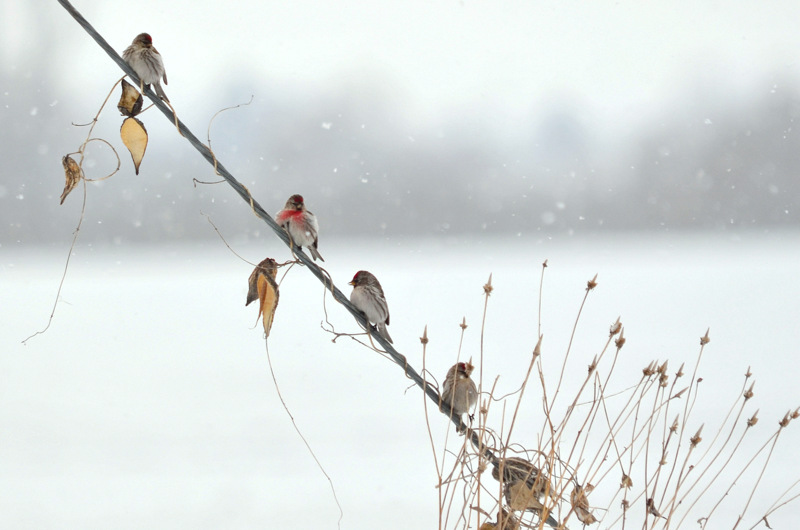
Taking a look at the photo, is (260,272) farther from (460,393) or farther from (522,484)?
(522,484)

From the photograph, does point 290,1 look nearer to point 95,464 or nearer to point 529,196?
point 529,196

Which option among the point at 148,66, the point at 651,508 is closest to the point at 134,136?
the point at 148,66

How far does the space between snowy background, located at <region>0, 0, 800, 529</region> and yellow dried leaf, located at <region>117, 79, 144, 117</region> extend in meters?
2.48

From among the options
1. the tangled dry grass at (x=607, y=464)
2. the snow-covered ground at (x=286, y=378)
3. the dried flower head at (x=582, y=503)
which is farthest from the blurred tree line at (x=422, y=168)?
the dried flower head at (x=582, y=503)

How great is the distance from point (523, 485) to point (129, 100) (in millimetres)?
1181

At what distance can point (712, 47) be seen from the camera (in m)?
32.1

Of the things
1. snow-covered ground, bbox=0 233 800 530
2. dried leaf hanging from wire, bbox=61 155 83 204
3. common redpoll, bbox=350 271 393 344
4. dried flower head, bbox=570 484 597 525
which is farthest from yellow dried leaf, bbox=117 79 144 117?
snow-covered ground, bbox=0 233 800 530

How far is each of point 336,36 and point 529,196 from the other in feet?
67.5

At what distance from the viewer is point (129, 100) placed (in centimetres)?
156

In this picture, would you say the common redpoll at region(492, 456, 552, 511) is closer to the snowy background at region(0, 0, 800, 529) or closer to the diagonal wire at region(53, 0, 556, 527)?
the diagonal wire at region(53, 0, 556, 527)

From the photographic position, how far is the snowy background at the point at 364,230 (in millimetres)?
4438

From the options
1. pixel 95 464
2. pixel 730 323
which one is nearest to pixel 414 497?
pixel 95 464

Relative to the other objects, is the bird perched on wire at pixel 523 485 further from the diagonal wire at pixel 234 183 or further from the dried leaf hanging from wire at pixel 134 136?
the dried leaf hanging from wire at pixel 134 136

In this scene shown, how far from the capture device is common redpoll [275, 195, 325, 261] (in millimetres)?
1925
